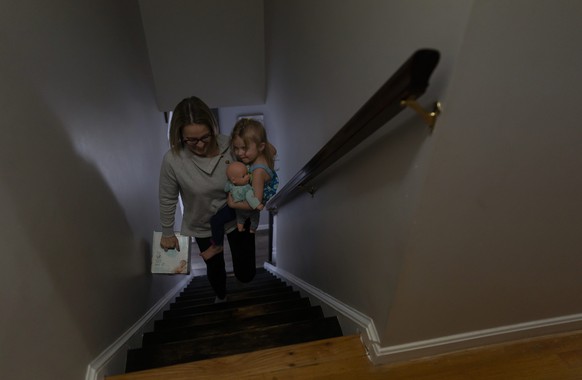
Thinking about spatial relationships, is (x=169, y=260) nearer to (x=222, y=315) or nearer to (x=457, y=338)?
(x=222, y=315)

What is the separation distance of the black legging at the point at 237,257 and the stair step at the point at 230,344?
596 mm

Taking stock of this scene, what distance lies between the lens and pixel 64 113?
4.03ft

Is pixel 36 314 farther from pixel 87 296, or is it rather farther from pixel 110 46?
pixel 110 46

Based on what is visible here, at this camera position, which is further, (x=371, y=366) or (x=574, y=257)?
(x=371, y=366)

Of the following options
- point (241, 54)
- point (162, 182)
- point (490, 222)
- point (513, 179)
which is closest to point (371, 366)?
point (490, 222)

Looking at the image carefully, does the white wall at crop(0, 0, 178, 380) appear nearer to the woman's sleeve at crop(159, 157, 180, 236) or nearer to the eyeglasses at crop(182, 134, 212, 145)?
the woman's sleeve at crop(159, 157, 180, 236)

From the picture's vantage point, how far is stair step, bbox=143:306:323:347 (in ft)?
5.68

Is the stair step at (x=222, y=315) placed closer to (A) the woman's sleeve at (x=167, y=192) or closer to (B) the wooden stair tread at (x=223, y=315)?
(B) the wooden stair tread at (x=223, y=315)

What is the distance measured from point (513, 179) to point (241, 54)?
2.99m

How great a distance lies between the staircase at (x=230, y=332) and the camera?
1.48 meters

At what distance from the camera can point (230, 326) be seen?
5.88ft

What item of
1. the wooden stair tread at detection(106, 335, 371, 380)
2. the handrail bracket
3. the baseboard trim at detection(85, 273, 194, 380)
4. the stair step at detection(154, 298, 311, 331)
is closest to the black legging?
the stair step at detection(154, 298, 311, 331)

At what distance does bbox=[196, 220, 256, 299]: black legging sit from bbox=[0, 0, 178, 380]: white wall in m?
0.43

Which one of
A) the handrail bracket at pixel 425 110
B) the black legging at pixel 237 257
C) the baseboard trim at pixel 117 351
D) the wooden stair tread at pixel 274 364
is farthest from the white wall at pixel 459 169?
the baseboard trim at pixel 117 351
